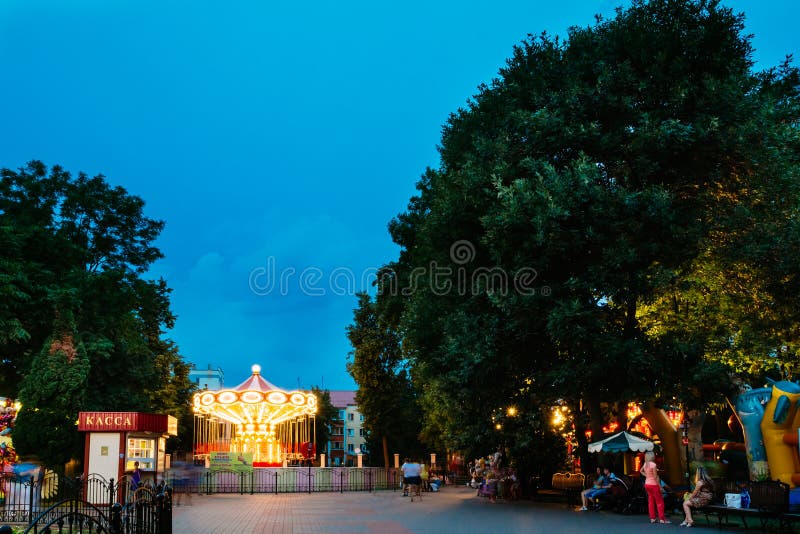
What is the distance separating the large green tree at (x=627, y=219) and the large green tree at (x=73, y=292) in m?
15.4

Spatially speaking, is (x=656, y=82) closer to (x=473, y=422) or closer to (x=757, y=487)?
(x=757, y=487)

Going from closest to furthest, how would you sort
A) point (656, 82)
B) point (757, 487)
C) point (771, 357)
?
point (757, 487)
point (771, 357)
point (656, 82)

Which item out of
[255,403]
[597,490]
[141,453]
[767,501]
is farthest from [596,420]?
[255,403]

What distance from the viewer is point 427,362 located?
23.9 metres

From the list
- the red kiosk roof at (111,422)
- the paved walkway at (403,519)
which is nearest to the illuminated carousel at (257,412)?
the paved walkway at (403,519)

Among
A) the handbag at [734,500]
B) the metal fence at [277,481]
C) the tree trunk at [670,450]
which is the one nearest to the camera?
the handbag at [734,500]

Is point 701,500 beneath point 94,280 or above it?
beneath

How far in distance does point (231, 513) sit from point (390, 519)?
518 cm

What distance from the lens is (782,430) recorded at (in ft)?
61.8

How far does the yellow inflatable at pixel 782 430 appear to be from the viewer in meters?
18.5

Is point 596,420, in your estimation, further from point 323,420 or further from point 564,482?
point 323,420

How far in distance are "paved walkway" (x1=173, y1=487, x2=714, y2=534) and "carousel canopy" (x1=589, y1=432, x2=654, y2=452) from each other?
2.06 meters

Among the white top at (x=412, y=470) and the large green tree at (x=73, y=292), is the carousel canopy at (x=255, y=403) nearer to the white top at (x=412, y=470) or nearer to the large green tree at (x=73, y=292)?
the large green tree at (x=73, y=292)

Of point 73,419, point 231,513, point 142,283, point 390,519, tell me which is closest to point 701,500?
point 390,519
